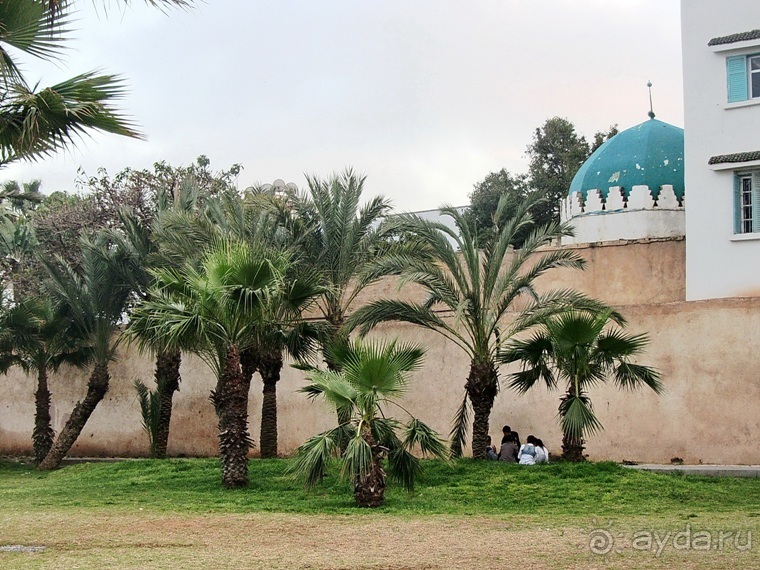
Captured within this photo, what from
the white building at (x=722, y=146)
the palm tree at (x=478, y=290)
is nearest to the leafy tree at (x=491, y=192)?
the white building at (x=722, y=146)

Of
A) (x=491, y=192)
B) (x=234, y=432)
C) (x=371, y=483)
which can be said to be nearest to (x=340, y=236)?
(x=234, y=432)

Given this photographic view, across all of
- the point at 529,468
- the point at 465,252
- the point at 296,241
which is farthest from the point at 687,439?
the point at 296,241

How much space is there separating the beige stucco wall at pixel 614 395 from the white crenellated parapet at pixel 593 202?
2932 mm

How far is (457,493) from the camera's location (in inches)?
656

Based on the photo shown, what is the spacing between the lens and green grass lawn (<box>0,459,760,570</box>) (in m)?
11.2

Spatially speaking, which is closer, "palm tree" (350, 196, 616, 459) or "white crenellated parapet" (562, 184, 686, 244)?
"palm tree" (350, 196, 616, 459)

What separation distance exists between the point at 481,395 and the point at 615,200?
1125 centimetres

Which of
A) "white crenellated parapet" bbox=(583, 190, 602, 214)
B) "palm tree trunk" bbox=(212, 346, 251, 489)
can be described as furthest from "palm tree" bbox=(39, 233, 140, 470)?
"white crenellated parapet" bbox=(583, 190, 602, 214)

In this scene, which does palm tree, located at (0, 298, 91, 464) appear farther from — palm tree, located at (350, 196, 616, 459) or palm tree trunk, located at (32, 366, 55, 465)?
palm tree, located at (350, 196, 616, 459)

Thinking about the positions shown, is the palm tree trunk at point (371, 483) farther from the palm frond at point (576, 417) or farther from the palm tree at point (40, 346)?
the palm tree at point (40, 346)

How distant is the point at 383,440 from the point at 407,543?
3753 millimetres

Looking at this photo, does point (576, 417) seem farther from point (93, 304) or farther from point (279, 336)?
point (93, 304)

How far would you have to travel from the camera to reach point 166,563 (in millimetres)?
11180

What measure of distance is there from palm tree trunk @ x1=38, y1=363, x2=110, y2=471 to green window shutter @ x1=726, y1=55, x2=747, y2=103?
16.1 metres
